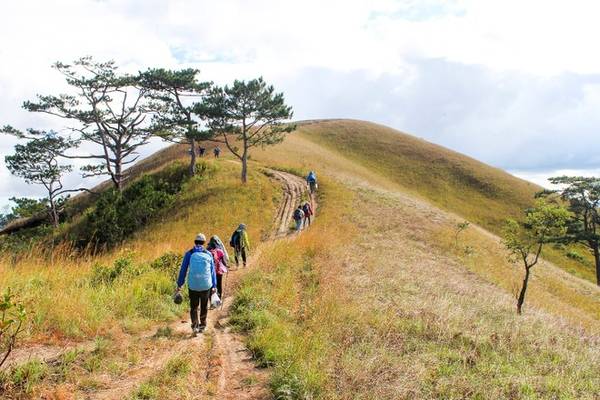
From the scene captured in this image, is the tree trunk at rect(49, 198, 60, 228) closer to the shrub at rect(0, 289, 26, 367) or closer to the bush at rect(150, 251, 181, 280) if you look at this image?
the bush at rect(150, 251, 181, 280)

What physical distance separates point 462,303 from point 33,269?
12.0 meters

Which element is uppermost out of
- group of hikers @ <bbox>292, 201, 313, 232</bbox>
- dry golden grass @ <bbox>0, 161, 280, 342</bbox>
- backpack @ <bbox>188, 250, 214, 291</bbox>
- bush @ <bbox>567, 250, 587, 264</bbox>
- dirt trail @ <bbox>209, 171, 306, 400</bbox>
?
group of hikers @ <bbox>292, 201, 313, 232</bbox>

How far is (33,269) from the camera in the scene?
10.2 meters

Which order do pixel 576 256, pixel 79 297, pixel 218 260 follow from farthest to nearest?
pixel 576 256 → pixel 218 260 → pixel 79 297

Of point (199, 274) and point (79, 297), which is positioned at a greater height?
point (199, 274)

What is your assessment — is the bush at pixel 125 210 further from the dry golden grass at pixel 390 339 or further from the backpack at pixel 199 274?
the backpack at pixel 199 274

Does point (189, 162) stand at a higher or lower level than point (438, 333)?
higher

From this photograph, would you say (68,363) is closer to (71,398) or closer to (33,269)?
(71,398)

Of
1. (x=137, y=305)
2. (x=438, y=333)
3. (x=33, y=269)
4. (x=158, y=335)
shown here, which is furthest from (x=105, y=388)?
(x=438, y=333)

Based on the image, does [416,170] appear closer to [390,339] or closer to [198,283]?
[390,339]

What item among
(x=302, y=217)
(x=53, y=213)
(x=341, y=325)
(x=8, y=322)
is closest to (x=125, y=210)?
(x=53, y=213)

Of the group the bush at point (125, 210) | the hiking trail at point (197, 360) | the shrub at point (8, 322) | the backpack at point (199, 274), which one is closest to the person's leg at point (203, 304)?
the backpack at point (199, 274)

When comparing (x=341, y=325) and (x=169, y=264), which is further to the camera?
(x=169, y=264)

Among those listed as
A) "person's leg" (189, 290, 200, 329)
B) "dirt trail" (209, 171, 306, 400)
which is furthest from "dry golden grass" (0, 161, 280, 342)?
"dirt trail" (209, 171, 306, 400)
